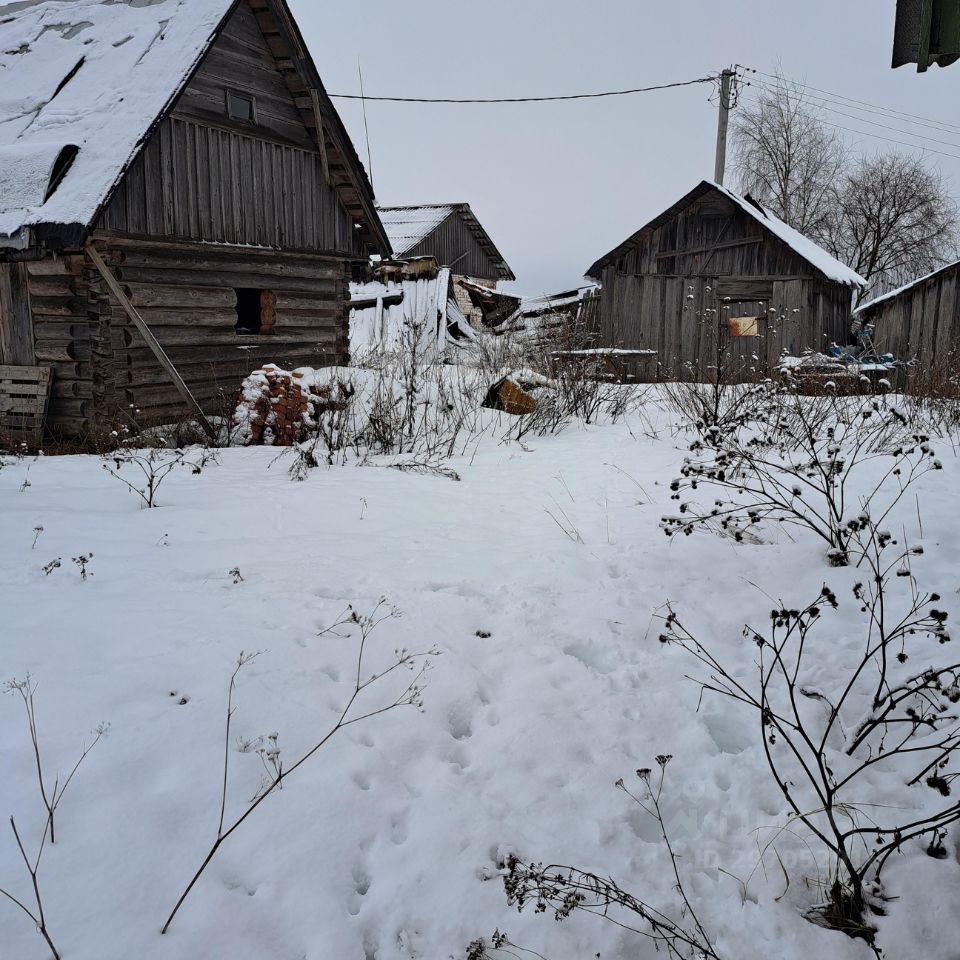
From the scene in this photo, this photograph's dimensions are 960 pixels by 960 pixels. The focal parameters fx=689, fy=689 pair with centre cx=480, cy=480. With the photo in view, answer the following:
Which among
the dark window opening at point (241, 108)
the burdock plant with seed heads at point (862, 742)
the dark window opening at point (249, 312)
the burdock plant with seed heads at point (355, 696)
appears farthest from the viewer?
the dark window opening at point (249, 312)

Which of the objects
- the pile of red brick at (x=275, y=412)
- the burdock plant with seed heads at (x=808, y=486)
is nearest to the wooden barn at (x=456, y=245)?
the pile of red brick at (x=275, y=412)

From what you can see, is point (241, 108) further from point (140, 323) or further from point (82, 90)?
point (140, 323)

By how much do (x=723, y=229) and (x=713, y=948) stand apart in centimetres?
1681

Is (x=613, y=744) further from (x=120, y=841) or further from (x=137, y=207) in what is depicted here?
(x=137, y=207)

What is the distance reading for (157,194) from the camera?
8.36m

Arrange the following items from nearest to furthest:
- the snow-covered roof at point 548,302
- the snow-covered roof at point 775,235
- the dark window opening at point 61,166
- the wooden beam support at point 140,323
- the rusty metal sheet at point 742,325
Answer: the dark window opening at point 61,166 < the wooden beam support at point 140,323 < the snow-covered roof at point 775,235 < the rusty metal sheet at point 742,325 < the snow-covered roof at point 548,302

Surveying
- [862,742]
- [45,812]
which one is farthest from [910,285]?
[45,812]

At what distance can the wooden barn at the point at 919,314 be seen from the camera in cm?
1455

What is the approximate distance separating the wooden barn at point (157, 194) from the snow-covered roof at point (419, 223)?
45.3ft

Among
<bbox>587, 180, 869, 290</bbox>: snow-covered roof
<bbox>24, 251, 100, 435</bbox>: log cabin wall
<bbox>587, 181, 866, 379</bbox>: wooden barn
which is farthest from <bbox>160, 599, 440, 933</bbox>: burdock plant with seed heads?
<bbox>587, 180, 869, 290</bbox>: snow-covered roof

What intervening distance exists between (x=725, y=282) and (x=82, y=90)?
1329cm

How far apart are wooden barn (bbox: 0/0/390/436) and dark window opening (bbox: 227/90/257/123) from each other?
0.02 metres

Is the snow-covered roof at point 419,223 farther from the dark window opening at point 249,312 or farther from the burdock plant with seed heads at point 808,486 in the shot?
the burdock plant with seed heads at point 808,486

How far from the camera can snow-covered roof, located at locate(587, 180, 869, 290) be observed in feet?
51.1
